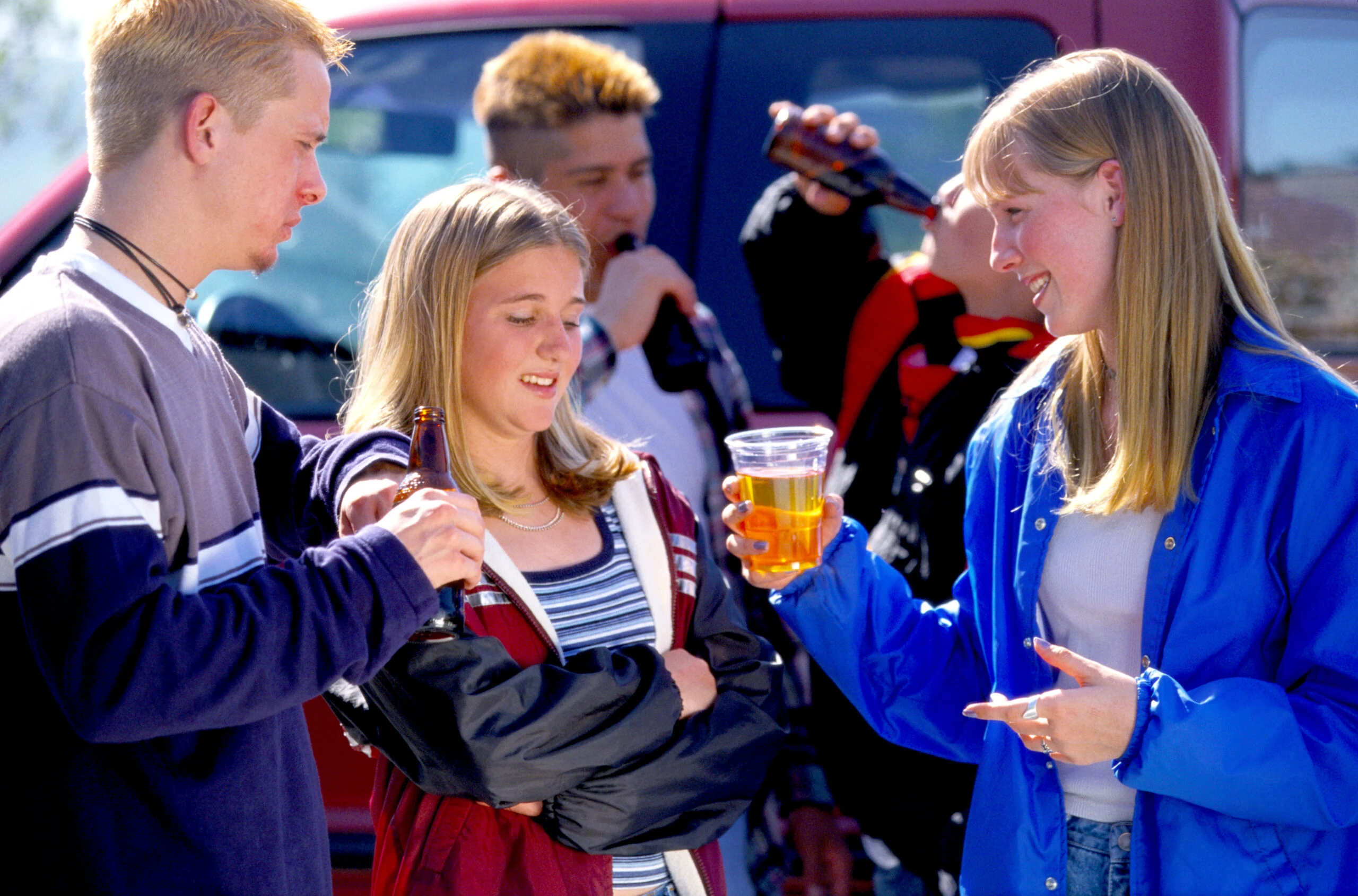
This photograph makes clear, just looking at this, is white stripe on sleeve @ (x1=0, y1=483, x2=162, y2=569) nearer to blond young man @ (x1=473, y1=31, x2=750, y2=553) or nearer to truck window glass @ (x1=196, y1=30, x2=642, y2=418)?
blond young man @ (x1=473, y1=31, x2=750, y2=553)

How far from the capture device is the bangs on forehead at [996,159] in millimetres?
2014

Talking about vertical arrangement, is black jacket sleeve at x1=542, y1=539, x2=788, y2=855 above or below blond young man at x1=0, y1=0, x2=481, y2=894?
below

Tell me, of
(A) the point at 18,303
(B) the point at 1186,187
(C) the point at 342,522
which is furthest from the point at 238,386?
(B) the point at 1186,187

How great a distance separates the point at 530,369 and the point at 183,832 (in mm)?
941

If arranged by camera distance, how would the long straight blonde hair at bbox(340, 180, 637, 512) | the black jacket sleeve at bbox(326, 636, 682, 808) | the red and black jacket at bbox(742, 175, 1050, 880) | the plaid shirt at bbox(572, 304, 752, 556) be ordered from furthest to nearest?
the plaid shirt at bbox(572, 304, 752, 556) < the red and black jacket at bbox(742, 175, 1050, 880) < the long straight blonde hair at bbox(340, 180, 637, 512) < the black jacket sleeve at bbox(326, 636, 682, 808)

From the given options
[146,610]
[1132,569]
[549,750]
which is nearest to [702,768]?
[549,750]

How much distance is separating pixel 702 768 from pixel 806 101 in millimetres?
1807

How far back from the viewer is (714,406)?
2975mm

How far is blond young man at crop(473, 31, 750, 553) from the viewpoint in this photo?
2.96 m

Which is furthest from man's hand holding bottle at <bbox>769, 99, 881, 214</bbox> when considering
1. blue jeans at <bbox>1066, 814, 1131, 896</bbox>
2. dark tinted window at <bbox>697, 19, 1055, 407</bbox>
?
blue jeans at <bbox>1066, 814, 1131, 896</bbox>

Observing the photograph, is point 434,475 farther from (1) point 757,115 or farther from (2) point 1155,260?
(1) point 757,115

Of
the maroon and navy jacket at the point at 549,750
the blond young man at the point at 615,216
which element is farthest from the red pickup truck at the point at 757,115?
the maroon and navy jacket at the point at 549,750

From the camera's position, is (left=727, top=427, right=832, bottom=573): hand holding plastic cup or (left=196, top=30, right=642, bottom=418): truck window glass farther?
(left=196, top=30, right=642, bottom=418): truck window glass

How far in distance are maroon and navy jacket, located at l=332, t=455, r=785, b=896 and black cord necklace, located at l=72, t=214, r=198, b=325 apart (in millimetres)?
600
